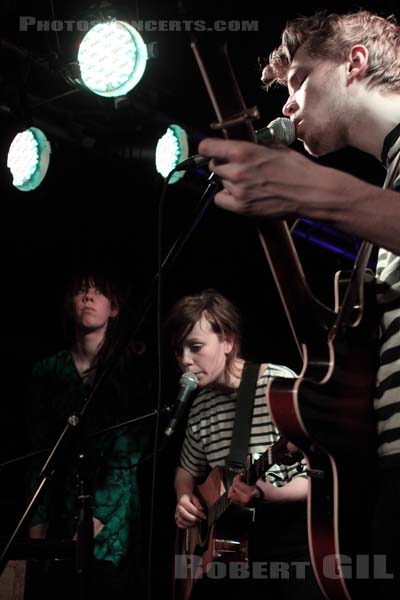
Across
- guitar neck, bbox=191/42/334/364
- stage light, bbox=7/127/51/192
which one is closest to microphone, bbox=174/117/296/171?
guitar neck, bbox=191/42/334/364

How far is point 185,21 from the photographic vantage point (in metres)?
1.28

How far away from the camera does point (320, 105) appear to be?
1682mm

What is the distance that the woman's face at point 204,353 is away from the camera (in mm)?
3471

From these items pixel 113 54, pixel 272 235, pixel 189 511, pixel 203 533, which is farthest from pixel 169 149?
pixel 272 235

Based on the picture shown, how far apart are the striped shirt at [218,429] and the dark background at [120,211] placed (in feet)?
0.98

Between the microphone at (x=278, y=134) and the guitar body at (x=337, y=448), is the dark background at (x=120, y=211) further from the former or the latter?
the guitar body at (x=337, y=448)

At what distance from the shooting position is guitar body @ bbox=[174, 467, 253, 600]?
2951 millimetres

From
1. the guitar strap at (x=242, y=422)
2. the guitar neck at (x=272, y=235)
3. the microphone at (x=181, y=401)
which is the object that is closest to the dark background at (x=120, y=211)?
the guitar strap at (x=242, y=422)

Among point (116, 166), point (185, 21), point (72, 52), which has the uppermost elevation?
point (72, 52)

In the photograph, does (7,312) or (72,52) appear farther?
(7,312)

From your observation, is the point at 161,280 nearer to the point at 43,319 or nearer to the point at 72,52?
the point at 72,52

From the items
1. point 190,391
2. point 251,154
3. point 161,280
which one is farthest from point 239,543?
point 251,154

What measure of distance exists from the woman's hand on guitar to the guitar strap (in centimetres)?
40

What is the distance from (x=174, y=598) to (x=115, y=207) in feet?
8.76
